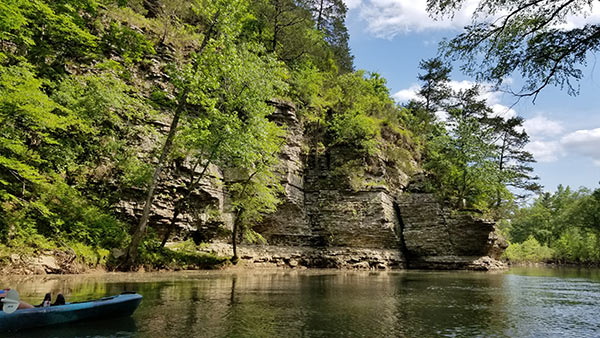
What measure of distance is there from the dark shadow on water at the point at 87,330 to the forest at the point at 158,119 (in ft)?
23.1

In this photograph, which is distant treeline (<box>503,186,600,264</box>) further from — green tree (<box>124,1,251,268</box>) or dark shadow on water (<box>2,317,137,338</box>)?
dark shadow on water (<box>2,317,137,338</box>)

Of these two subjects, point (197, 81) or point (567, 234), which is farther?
point (567, 234)

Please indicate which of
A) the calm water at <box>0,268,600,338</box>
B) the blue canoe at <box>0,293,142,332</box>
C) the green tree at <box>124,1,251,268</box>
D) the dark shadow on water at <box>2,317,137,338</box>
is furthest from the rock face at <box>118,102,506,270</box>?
the dark shadow on water at <box>2,317,137,338</box>

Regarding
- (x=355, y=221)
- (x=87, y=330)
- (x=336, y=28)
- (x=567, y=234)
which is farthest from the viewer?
(x=567, y=234)

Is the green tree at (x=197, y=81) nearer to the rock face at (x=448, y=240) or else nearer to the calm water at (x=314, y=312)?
the calm water at (x=314, y=312)

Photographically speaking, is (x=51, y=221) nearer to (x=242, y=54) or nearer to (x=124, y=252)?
(x=124, y=252)

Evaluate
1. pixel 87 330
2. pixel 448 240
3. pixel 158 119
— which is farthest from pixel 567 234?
pixel 87 330

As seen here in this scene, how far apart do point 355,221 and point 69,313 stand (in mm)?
23150

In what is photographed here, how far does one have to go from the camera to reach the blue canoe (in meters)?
5.53

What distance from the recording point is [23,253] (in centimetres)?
1190

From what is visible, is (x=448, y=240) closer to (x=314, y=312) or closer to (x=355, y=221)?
(x=355, y=221)

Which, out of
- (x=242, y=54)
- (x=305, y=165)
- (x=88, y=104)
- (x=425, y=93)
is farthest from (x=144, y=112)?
(x=425, y=93)

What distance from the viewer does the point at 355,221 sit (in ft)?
90.3

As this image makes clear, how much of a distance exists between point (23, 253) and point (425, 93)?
44.6 metres
